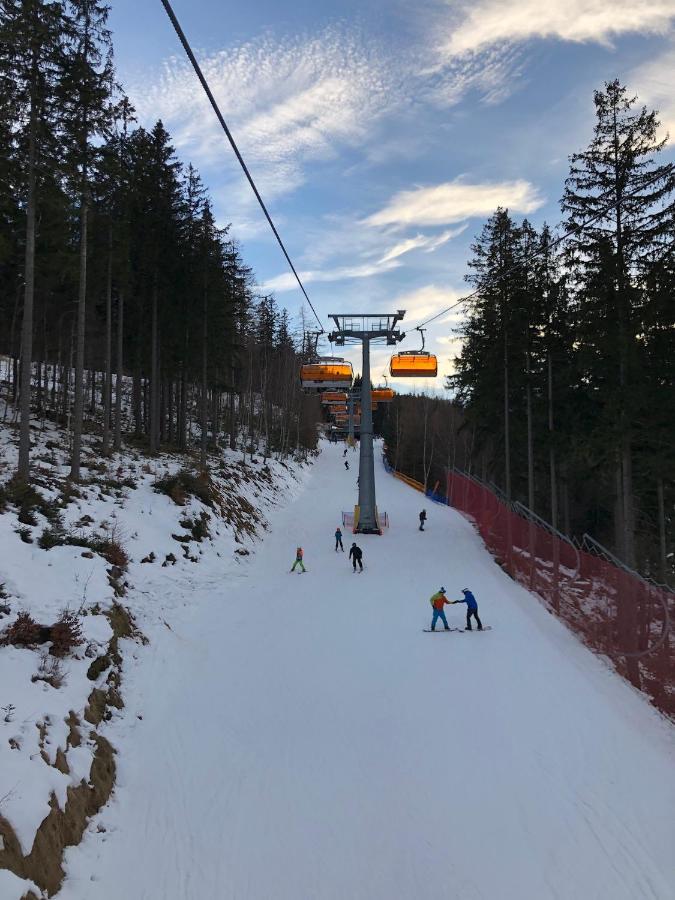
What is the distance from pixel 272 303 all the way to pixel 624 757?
44.3 meters

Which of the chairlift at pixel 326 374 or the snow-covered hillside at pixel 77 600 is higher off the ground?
the chairlift at pixel 326 374

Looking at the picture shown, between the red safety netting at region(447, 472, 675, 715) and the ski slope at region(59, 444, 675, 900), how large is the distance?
0.51 metres

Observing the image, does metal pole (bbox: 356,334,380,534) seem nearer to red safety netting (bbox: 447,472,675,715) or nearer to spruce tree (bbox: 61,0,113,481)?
red safety netting (bbox: 447,472,675,715)

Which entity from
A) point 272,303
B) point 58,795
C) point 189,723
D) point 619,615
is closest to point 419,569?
point 619,615

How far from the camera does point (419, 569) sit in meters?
17.2

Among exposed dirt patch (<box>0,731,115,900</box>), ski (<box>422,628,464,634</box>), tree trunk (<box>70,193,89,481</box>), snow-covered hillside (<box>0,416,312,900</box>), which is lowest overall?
ski (<box>422,628,464,634</box>)

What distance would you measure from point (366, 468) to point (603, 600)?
1449 centimetres

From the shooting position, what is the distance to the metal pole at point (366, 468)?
23672 millimetres

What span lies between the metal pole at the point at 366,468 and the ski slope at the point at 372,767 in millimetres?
11597

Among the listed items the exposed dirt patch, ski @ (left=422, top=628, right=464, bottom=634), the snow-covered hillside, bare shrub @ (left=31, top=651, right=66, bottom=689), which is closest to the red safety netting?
ski @ (left=422, top=628, right=464, bottom=634)

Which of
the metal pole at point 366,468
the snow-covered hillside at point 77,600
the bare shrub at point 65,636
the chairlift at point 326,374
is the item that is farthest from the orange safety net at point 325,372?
the bare shrub at point 65,636

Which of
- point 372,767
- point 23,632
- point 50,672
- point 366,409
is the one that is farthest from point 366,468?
point 50,672

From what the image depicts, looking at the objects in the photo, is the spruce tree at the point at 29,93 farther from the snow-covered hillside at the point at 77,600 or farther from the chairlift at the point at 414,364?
the chairlift at the point at 414,364

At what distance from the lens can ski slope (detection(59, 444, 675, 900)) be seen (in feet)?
15.5
